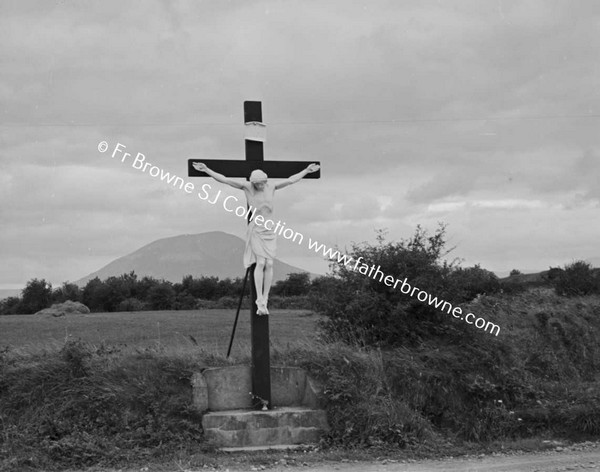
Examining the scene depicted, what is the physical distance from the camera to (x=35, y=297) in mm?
33344

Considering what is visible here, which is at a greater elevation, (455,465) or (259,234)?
(259,234)

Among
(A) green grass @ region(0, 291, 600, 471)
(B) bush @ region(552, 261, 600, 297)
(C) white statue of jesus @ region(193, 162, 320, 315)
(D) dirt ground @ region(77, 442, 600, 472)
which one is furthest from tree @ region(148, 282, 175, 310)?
(D) dirt ground @ region(77, 442, 600, 472)

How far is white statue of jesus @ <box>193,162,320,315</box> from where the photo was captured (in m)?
10.4

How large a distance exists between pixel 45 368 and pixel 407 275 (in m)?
5.93

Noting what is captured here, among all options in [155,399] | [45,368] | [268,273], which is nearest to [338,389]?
[268,273]

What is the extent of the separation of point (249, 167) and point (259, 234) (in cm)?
106

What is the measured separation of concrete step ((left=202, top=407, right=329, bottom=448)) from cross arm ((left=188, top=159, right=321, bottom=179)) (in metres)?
3.41

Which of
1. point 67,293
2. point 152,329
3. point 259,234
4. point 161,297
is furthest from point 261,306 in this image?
point 67,293

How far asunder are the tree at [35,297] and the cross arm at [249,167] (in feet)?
80.4

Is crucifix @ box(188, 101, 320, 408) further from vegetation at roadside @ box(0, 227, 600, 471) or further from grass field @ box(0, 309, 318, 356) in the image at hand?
grass field @ box(0, 309, 318, 356)

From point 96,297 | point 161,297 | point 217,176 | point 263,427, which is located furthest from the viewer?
point 96,297

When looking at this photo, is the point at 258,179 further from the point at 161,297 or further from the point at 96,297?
the point at 96,297

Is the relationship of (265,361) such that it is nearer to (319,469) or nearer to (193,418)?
(193,418)

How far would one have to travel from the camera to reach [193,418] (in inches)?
393
